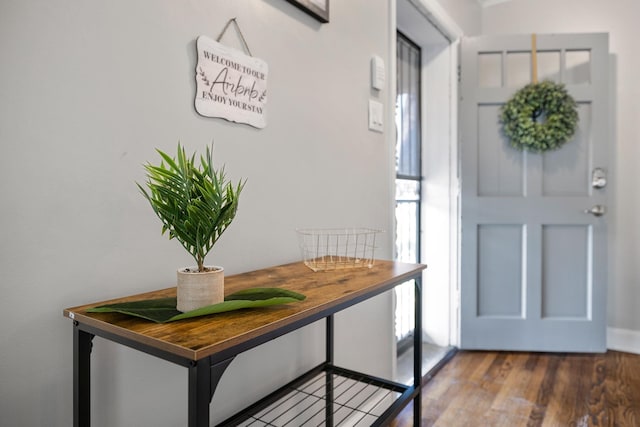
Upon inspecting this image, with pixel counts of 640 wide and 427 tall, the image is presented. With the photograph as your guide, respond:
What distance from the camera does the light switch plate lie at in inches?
67.0

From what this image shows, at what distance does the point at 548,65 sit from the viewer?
251 cm

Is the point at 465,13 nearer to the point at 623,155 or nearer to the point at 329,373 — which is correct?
the point at 623,155

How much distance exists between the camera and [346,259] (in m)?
1.25

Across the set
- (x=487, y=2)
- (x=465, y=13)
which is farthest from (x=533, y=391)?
(x=487, y=2)

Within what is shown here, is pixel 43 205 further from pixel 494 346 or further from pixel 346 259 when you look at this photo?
pixel 494 346

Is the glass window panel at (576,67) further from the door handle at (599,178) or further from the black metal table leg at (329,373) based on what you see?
the black metal table leg at (329,373)

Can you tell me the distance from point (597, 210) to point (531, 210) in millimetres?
356

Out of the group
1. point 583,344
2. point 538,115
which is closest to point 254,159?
point 538,115

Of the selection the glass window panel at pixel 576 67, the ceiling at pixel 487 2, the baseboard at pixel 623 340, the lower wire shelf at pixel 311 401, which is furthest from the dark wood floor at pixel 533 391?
the ceiling at pixel 487 2

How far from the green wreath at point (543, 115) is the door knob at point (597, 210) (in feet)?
1.37

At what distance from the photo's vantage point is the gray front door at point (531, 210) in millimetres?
2457

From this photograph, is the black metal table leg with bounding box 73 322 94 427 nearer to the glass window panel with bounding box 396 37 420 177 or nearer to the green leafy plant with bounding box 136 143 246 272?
the green leafy plant with bounding box 136 143 246 272

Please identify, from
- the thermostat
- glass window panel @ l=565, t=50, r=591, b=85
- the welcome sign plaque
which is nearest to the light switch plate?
the thermostat

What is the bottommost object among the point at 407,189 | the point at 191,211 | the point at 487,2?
the point at 191,211
